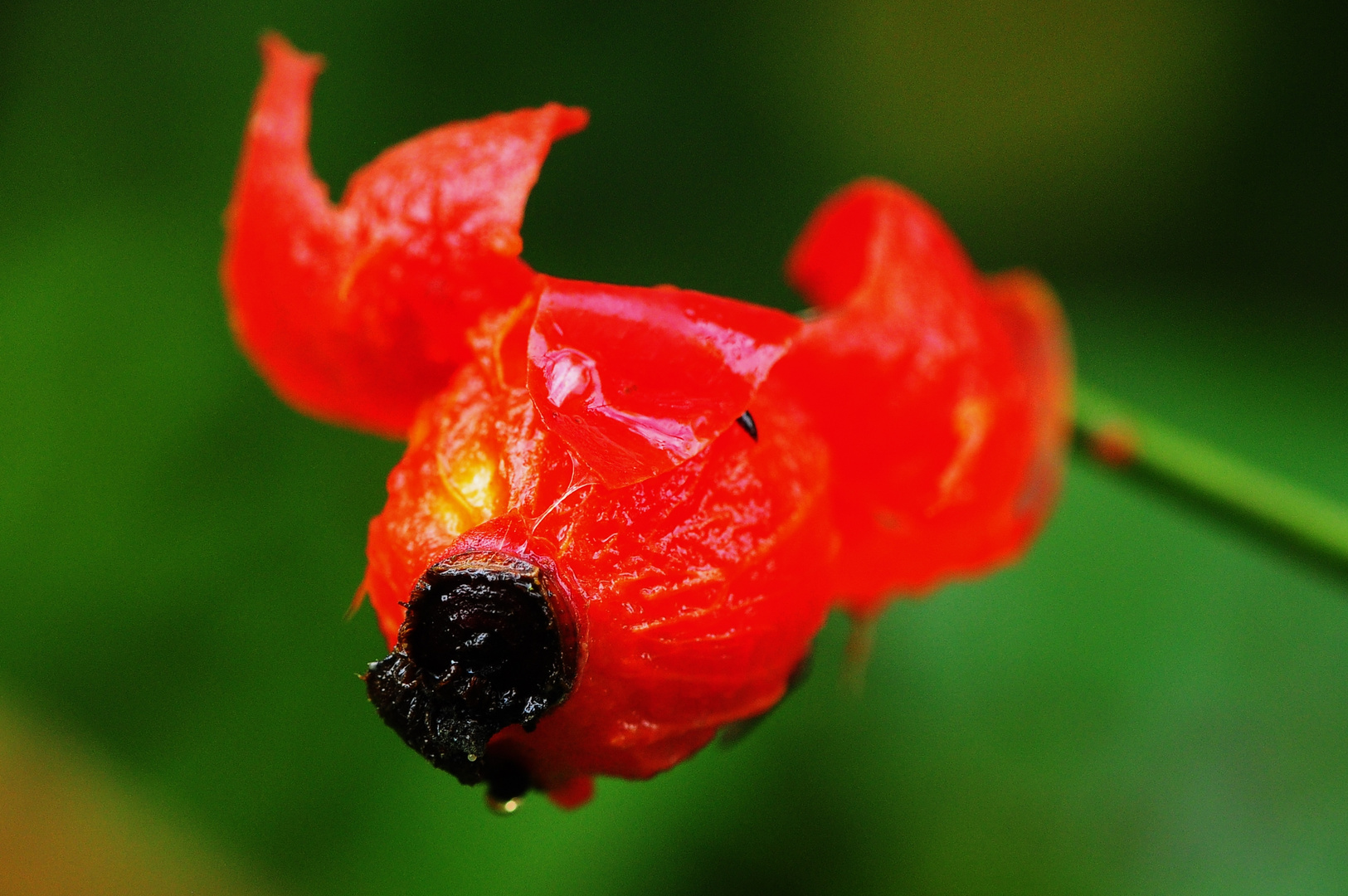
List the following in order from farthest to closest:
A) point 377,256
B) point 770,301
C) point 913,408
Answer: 1. point 770,301
2. point 913,408
3. point 377,256

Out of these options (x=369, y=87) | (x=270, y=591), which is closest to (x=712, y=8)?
(x=369, y=87)

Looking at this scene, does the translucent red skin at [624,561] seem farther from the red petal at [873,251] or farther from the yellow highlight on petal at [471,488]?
the red petal at [873,251]

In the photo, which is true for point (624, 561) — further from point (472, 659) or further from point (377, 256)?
point (377, 256)

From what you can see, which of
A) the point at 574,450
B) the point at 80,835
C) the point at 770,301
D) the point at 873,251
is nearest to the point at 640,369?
the point at 574,450

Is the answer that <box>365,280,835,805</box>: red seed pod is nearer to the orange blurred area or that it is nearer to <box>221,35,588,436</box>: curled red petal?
<box>221,35,588,436</box>: curled red petal

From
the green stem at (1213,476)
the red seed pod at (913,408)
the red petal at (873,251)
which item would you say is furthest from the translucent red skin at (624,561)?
the green stem at (1213,476)

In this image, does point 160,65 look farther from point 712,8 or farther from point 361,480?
point 712,8

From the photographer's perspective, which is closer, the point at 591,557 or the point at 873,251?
the point at 591,557
